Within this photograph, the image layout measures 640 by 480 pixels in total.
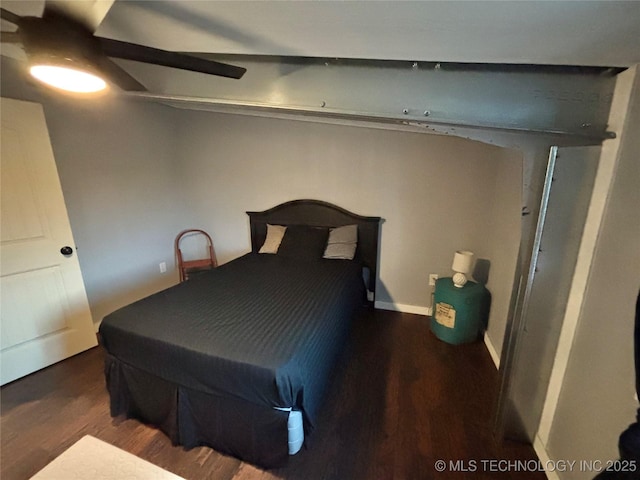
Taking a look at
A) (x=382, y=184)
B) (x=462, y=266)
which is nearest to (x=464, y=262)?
(x=462, y=266)

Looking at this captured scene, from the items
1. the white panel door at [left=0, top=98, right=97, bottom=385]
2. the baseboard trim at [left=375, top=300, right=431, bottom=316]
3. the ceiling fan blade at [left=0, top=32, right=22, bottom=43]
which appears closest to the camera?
the ceiling fan blade at [left=0, top=32, right=22, bottom=43]

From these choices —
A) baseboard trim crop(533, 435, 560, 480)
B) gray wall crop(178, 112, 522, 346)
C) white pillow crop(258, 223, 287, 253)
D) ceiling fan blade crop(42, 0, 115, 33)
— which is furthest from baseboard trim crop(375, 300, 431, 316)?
ceiling fan blade crop(42, 0, 115, 33)

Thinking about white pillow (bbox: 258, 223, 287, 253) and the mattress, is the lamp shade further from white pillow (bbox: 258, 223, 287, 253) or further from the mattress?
white pillow (bbox: 258, 223, 287, 253)

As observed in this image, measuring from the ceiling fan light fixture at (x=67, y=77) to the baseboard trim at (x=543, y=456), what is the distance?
2.53 m

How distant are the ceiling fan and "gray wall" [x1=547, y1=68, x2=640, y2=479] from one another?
164cm

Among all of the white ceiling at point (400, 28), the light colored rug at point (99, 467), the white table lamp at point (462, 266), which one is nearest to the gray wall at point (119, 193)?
the white ceiling at point (400, 28)

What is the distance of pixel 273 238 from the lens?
3.13 metres

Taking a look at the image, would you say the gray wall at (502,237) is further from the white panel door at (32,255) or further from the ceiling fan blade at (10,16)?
the white panel door at (32,255)

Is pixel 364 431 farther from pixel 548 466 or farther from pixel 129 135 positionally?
pixel 129 135

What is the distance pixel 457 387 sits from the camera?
1.98 meters

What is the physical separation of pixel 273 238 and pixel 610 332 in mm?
2599

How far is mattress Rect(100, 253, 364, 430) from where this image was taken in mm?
1327

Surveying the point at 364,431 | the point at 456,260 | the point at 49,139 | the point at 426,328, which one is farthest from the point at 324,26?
the point at 426,328

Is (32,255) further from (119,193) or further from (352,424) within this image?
(352,424)
